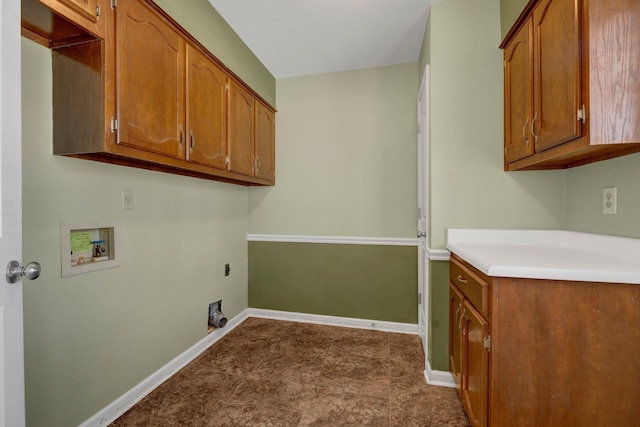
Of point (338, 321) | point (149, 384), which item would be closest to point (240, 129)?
point (149, 384)

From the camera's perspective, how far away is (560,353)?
1093 mm

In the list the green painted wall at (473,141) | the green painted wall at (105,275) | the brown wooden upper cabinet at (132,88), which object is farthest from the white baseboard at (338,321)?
the brown wooden upper cabinet at (132,88)

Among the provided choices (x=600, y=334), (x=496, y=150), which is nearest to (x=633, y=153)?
(x=496, y=150)

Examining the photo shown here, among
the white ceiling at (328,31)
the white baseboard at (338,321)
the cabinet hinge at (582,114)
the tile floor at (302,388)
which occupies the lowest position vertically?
the tile floor at (302,388)

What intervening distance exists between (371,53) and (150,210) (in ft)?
7.30

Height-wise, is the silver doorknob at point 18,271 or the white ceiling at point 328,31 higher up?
the white ceiling at point 328,31

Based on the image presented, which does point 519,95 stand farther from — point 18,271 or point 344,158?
point 18,271

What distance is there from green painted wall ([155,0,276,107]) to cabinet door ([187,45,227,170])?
172mm

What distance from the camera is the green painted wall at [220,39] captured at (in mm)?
1838

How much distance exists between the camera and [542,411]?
3.63ft

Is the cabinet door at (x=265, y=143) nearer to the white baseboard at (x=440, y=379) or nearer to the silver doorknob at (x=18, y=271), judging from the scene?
the silver doorknob at (x=18, y=271)

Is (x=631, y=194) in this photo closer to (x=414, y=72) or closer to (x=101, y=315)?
(x=414, y=72)

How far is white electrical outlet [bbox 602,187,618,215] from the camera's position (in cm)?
140

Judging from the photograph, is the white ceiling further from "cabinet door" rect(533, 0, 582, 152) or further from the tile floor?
the tile floor
